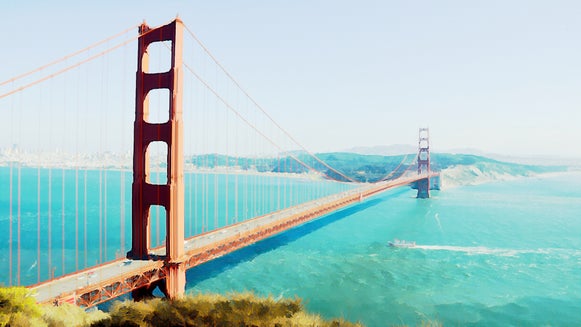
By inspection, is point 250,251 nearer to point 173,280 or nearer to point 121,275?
point 173,280

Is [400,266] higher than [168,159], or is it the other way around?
[168,159]

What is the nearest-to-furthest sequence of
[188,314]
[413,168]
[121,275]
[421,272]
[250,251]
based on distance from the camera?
[188,314]
[121,275]
[421,272]
[250,251]
[413,168]

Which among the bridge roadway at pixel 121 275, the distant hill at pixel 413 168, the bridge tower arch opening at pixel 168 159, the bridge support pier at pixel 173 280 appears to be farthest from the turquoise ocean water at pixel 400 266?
the distant hill at pixel 413 168

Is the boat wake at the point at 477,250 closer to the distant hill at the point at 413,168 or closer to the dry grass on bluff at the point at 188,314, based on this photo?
the dry grass on bluff at the point at 188,314

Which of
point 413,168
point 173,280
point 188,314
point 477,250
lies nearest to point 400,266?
point 477,250

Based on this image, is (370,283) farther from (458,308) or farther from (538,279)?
(538,279)
